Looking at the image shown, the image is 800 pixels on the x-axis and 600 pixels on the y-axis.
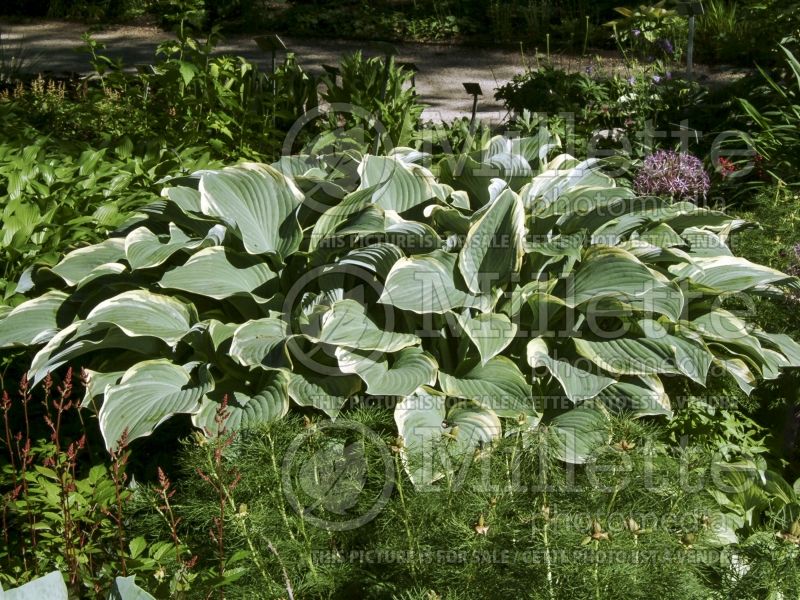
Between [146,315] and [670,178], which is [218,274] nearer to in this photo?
[146,315]

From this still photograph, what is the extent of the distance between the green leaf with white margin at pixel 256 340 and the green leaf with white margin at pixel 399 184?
630mm

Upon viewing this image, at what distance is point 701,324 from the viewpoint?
3.17 m

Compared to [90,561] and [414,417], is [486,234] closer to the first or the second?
[414,417]

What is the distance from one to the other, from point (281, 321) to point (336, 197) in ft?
1.84

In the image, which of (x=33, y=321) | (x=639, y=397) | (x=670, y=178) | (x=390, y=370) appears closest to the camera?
(x=390, y=370)

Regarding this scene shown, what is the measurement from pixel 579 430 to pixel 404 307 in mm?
658

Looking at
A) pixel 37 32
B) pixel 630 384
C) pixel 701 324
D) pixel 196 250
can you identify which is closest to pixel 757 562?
pixel 630 384

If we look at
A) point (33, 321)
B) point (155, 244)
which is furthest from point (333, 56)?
point (33, 321)

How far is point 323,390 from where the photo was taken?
9.26ft

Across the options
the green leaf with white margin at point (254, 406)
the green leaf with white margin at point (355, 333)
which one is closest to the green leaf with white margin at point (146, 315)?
the green leaf with white margin at point (254, 406)

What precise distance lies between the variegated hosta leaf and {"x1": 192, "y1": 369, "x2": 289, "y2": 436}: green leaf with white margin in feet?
1.15

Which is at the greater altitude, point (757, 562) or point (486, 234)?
point (486, 234)

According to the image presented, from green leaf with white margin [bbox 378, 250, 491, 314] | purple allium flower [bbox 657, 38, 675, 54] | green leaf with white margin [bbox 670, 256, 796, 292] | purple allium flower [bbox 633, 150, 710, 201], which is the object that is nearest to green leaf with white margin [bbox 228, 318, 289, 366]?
green leaf with white margin [bbox 378, 250, 491, 314]

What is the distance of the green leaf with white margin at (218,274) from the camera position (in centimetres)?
296
